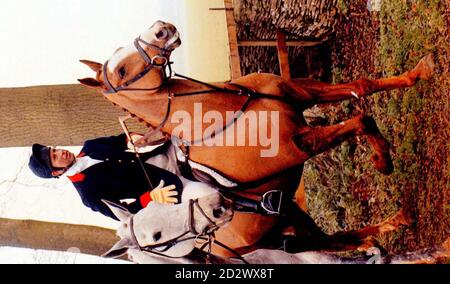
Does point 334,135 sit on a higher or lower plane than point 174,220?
higher

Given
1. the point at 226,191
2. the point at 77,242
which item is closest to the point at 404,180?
the point at 226,191

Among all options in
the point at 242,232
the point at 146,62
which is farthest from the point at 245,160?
the point at 146,62

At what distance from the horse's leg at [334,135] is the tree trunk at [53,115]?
1.90m

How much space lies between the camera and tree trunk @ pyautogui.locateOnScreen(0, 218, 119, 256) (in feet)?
16.6

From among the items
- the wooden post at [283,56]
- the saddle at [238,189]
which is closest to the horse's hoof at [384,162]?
the saddle at [238,189]

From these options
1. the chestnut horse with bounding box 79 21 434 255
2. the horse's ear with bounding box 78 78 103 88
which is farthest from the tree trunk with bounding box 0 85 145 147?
the horse's ear with bounding box 78 78 103 88

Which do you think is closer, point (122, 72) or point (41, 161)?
point (122, 72)

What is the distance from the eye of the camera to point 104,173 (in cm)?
371

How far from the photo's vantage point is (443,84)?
3750mm

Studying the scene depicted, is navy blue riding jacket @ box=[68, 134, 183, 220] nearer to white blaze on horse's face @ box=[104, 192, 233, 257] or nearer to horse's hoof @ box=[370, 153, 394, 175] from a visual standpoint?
white blaze on horse's face @ box=[104, 192, 233, 257]

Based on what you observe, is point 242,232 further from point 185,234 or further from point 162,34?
point 162,34

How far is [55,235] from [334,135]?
301 cm

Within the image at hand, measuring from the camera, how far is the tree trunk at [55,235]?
507 centimetres

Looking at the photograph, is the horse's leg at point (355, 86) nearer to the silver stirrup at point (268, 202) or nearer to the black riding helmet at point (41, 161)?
the silver stirrup at point (268, 202)
